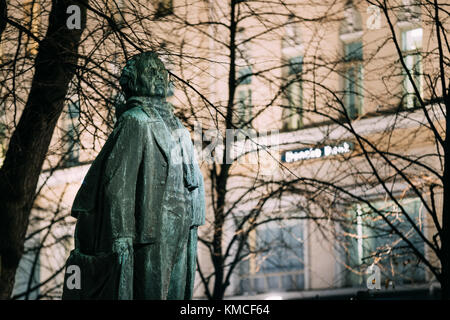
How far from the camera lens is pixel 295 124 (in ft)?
82.3

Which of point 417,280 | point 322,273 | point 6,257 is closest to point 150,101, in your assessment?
point 6,257

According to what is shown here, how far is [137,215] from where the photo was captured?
6.21m

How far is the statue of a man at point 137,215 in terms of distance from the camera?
20.2 feet

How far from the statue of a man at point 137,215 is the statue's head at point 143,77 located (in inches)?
0.6

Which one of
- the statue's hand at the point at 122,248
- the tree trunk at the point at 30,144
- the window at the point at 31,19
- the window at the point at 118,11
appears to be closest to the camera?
the statue's hand at the point at 122,248

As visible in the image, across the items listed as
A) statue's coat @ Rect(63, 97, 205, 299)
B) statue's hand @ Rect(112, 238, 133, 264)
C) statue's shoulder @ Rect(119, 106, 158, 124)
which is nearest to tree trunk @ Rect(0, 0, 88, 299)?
A: statue's shoulder @ Rect(119, 106, 158, 124)

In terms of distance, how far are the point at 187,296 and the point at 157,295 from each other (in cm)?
38

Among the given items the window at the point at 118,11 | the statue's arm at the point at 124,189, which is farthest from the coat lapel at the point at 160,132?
the window at the point at 118,11

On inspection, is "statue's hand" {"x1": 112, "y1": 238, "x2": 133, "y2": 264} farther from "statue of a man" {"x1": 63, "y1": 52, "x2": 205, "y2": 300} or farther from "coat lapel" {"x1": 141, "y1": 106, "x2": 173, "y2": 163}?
"coat lapel" {"x1": 141, "y1": 106, "x2": 173, "y2": 163}

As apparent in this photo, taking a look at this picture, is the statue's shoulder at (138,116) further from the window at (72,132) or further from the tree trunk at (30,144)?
the tree trunk at (30,144)

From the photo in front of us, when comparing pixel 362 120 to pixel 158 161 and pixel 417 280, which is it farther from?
pixel 158 161

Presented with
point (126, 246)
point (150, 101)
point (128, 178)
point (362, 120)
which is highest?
point (362, 120)

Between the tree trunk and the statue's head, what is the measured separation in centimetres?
579

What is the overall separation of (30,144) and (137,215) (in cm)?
651
